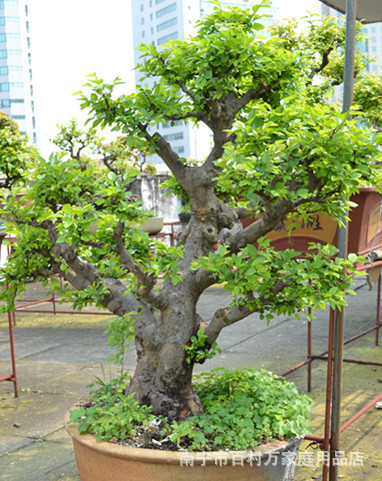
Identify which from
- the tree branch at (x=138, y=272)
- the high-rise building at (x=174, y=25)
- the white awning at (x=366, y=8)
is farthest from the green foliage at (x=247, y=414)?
the high-rise building at (x=174, y=25)

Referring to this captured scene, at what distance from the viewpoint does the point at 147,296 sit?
2.67 metres

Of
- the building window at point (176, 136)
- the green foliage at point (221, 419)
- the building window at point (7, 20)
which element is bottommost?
the green foliage at point (221, 419)

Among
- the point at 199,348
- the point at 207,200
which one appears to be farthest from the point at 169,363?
the point at 207,200

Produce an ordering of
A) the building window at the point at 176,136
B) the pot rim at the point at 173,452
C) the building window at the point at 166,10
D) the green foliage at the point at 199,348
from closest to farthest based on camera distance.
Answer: the pot rim at the point at 173,452
the green foliage at the point at 199,348
the building window at the point at 166,10
the building window at the point at 176,136

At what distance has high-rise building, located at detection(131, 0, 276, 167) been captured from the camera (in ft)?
252

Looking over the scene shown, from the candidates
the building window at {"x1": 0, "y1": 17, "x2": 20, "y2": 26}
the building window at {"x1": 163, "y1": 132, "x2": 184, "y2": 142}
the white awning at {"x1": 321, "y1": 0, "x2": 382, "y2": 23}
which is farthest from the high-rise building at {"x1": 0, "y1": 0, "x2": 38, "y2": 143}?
the white awning at {"x1": 321, "y1": 0, "x2": 382, "y2": 23}

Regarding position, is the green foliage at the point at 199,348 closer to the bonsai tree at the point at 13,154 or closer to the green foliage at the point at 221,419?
the green foliage at the point at 221,419

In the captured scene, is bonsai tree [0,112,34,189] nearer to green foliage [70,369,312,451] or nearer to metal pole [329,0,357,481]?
green foliage [70,369,312,451]

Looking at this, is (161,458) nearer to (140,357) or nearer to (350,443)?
(140,357)

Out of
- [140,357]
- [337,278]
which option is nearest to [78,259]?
[140,357]

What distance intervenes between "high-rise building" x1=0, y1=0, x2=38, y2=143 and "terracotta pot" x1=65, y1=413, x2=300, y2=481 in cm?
7207

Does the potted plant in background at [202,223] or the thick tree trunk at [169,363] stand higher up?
the potted plant in background at [202,223]

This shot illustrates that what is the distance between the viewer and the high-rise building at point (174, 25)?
76688 millimetres

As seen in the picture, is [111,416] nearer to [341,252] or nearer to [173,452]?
[173,452]
